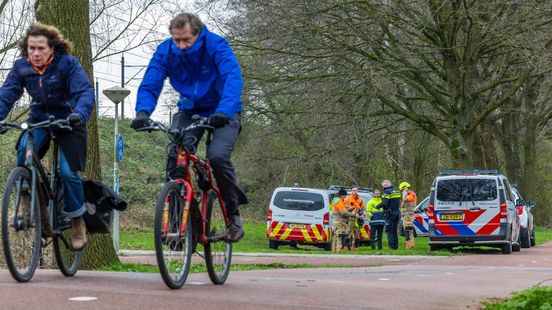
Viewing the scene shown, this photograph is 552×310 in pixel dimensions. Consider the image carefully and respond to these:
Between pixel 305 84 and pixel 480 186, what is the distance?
18.6 feet

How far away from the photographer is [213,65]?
7414 mm

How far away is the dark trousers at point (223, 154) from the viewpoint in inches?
287

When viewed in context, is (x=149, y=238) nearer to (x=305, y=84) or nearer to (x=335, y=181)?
(x=305, y=84)

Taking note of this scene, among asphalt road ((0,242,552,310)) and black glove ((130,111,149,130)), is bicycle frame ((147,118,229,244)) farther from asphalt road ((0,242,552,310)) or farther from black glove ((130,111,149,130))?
asphalt road ((0,242,552,310))

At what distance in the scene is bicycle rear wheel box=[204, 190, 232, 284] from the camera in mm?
7551

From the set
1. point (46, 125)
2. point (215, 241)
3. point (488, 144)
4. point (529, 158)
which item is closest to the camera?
point (46, 125)

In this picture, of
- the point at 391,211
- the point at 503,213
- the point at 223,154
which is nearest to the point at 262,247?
the point at 391,211

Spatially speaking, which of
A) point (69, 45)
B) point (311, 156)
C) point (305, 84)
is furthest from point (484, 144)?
point (69, 45)

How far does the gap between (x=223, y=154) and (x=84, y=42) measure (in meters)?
4.80

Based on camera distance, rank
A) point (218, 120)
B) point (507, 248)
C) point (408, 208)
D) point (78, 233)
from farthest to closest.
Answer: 1. point (408, 208)
2. point (507, 248)
3. point (78, 233)
4. point (218, 120)

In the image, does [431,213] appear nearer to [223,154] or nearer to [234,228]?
[234,228]

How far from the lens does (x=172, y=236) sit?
22.5 ft

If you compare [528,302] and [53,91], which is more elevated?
[53,91]

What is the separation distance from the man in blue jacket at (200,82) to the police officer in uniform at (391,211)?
16828 mm
